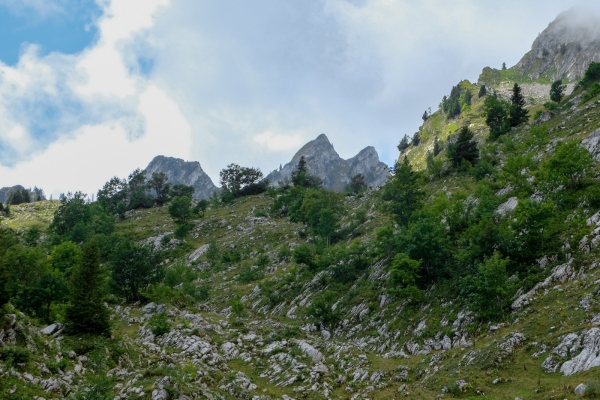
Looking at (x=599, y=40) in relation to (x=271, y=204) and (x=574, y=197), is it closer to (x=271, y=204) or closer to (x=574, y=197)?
(x=271, y=204)

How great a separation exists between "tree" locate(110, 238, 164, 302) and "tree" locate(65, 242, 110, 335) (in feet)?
62.1

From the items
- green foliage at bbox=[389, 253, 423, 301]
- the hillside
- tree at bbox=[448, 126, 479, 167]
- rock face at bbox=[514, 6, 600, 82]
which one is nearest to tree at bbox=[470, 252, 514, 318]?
the hillside

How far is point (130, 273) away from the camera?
46031 mm

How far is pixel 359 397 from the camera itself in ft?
73.9

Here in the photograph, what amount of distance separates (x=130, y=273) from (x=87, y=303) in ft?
68.5

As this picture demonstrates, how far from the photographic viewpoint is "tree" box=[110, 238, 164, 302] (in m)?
45.7

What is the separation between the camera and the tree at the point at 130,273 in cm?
4569

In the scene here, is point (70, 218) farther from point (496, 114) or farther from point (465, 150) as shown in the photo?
point (496, 114)

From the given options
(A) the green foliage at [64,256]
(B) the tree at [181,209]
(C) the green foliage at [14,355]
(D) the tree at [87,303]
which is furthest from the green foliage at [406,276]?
(B) the tree at [181,209]

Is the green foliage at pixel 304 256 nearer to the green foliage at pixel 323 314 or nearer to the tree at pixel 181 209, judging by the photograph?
the green foliage at pixel 323 314

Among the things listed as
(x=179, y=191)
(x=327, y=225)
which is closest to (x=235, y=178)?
(x=179, y=191)

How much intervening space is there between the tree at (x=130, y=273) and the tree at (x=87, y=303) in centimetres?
1893

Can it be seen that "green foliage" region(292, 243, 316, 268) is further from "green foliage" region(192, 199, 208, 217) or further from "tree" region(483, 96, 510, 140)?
"green foliage" region(192, 199, 208, 217)

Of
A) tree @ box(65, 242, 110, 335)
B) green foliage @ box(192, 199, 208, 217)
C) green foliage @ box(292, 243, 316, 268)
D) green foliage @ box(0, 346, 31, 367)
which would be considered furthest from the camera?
green foliage @ box(192, 199, 208, 217)
